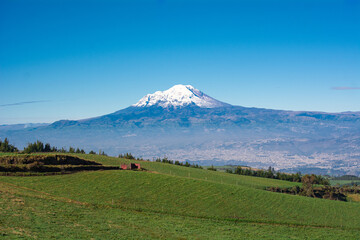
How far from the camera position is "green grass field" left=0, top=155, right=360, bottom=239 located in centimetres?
4100

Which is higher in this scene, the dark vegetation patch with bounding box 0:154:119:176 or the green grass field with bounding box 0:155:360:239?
the dark vegetation patch with bounding box 0:154:119:176

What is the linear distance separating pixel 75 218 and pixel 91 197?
11564 mm

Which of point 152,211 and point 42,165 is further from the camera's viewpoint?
point 42,165

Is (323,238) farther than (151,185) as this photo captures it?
No

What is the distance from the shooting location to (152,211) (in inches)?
2092

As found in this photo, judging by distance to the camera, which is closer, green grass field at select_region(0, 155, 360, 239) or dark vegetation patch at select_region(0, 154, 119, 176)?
green grass field at select_region(0, 155, 360, 239)

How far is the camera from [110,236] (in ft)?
127

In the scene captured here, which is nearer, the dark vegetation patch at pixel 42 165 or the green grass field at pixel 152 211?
the green grass field at pixel 152 211

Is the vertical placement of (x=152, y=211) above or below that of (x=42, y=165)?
below

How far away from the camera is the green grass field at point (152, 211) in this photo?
41000 mm

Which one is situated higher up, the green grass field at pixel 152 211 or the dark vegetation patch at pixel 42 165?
the dark vegetation patch at pixel 42 165

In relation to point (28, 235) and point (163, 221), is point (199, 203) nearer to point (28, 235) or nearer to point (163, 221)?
point (163, 221)

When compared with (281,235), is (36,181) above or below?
above

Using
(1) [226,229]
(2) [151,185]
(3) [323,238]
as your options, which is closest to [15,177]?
A: (2) [151,185]
